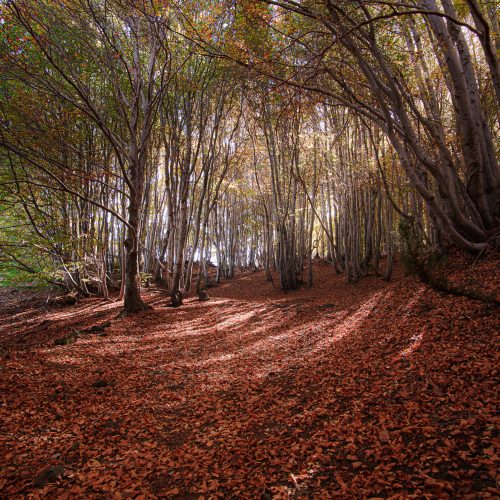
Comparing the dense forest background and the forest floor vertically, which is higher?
the dense forest background

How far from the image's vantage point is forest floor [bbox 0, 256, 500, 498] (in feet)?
6.81

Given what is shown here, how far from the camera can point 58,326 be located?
8156 mm

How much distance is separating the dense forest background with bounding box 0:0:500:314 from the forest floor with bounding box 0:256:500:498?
2.56 meters

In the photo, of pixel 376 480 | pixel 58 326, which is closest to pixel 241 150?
pixel 58 326

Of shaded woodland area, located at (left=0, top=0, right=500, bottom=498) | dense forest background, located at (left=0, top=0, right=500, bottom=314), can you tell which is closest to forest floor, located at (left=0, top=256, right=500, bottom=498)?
shaded woodland area, located at (left=0, top=0, right=500, bottom=498)

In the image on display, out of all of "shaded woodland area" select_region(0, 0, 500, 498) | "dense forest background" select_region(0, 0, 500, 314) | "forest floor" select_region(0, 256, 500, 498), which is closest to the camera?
"forest floor" select_region(0, 256, 500, 498)

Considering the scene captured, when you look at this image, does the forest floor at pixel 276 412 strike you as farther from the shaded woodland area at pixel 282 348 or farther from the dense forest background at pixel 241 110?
the dense forest background at pixel 241 110

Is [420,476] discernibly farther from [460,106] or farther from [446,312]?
[460,106]

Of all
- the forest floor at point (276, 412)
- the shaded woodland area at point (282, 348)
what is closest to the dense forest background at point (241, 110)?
the shaded woodland area at point (282, 348)

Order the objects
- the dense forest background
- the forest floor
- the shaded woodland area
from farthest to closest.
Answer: the dense forest background
the shaded woodland area
the forest floor

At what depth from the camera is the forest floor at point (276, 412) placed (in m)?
2.08

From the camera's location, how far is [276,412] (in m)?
3.14

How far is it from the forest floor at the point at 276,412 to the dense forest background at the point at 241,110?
256 cm

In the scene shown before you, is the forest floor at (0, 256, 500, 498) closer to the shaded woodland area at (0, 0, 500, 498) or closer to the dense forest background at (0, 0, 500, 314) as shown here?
the shaded woodland area at (0, 0, 500, 498)
